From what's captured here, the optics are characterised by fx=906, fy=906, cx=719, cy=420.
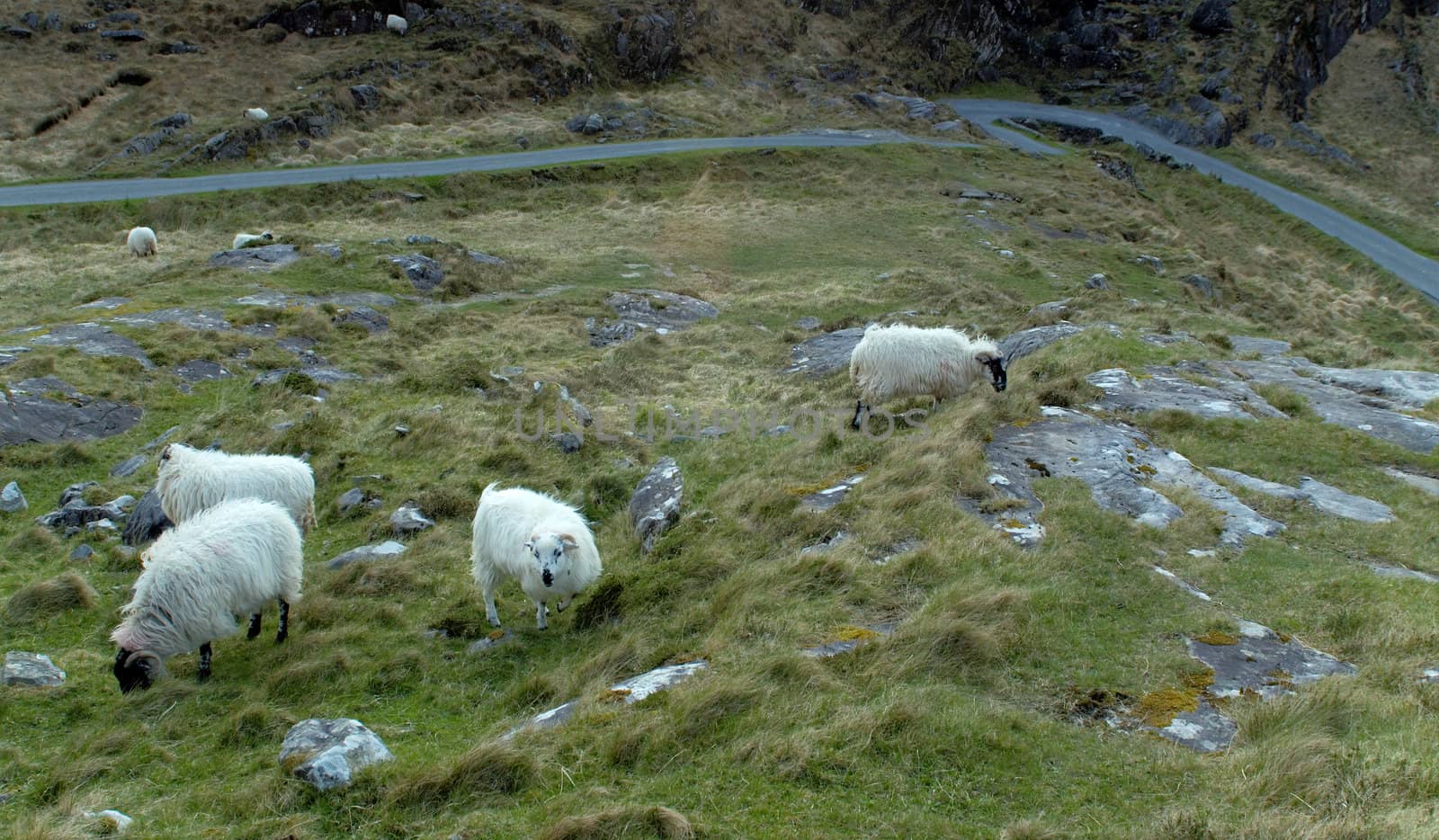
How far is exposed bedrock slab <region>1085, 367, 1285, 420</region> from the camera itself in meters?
14.9

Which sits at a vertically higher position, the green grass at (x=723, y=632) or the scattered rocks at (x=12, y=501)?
the green grass at (x=723, y=632)

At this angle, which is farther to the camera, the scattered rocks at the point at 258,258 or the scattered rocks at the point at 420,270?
the scattered rocks at the point at 420,270

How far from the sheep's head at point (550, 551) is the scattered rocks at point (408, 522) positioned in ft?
11.3

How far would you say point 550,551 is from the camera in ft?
32.4

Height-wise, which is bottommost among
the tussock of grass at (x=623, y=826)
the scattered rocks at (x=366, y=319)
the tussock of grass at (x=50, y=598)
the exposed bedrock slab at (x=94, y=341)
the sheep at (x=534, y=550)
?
the scattered rocks at (x=366, y=319)

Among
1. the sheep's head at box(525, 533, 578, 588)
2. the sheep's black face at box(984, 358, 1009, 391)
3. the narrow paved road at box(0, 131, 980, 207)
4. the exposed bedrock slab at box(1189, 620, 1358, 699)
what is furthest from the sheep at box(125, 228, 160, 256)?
the exposed bedrock slab at box(1189, 620, 1358, 699)

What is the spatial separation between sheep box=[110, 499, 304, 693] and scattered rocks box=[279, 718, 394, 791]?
7.48ft

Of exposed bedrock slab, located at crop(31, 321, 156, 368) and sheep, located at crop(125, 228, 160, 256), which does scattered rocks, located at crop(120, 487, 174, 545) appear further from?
sheep, located at crop(125, 228, 160, 256)

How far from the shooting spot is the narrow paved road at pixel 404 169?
37656 mm

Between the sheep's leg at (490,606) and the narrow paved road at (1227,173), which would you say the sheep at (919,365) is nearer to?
the sheep's leg at (490,606)

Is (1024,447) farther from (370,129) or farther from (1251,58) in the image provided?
(1251,58)

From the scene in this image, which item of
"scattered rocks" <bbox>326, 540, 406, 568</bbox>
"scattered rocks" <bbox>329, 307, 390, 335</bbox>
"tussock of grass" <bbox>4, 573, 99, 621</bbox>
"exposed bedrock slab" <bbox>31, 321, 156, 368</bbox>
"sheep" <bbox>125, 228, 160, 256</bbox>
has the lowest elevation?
"sheep" <bbox>125, 228, 160, 256</bbox>

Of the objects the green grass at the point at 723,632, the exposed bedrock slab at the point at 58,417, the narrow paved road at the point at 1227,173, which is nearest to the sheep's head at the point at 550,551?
the green grass at the point at 723,632

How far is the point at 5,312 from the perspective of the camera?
78.9ft
